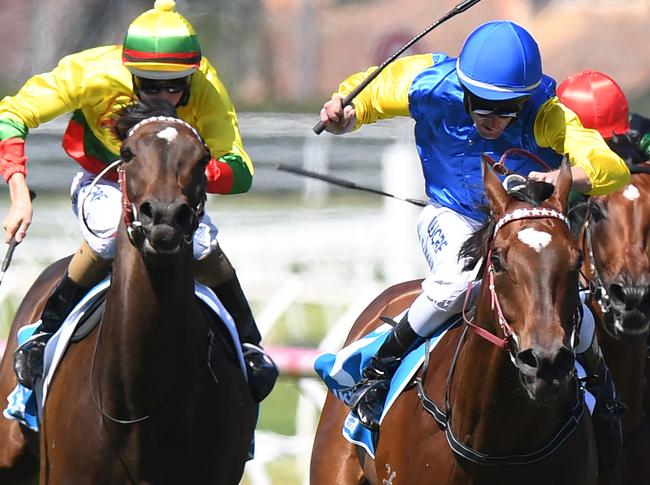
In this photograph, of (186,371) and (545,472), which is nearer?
(545,472)

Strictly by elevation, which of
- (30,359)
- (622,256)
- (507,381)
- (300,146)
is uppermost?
(507,381)

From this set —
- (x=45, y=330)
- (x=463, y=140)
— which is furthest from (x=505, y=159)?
(x=45, y=330)

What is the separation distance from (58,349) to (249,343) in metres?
0.89

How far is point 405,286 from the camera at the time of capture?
716 cm

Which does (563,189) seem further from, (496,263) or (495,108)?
(495,108)

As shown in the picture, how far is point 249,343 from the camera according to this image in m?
6.88

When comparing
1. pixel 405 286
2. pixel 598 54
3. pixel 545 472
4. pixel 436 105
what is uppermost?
pixel 436 105

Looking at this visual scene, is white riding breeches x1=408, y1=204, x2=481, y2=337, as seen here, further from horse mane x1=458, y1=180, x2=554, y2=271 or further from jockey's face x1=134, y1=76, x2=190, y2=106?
jockey's face x1=134, y1=76, x2=190, y2=106

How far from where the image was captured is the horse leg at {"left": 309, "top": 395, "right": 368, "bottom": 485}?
261 inches

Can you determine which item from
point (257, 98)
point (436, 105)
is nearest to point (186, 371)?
point (436, 105)

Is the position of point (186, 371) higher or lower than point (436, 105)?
lower

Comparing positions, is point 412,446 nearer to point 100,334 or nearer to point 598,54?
point 100,334

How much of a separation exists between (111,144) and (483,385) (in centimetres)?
194

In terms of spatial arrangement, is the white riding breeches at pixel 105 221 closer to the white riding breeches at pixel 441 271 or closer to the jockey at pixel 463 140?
the jockey at pixel 463 140
